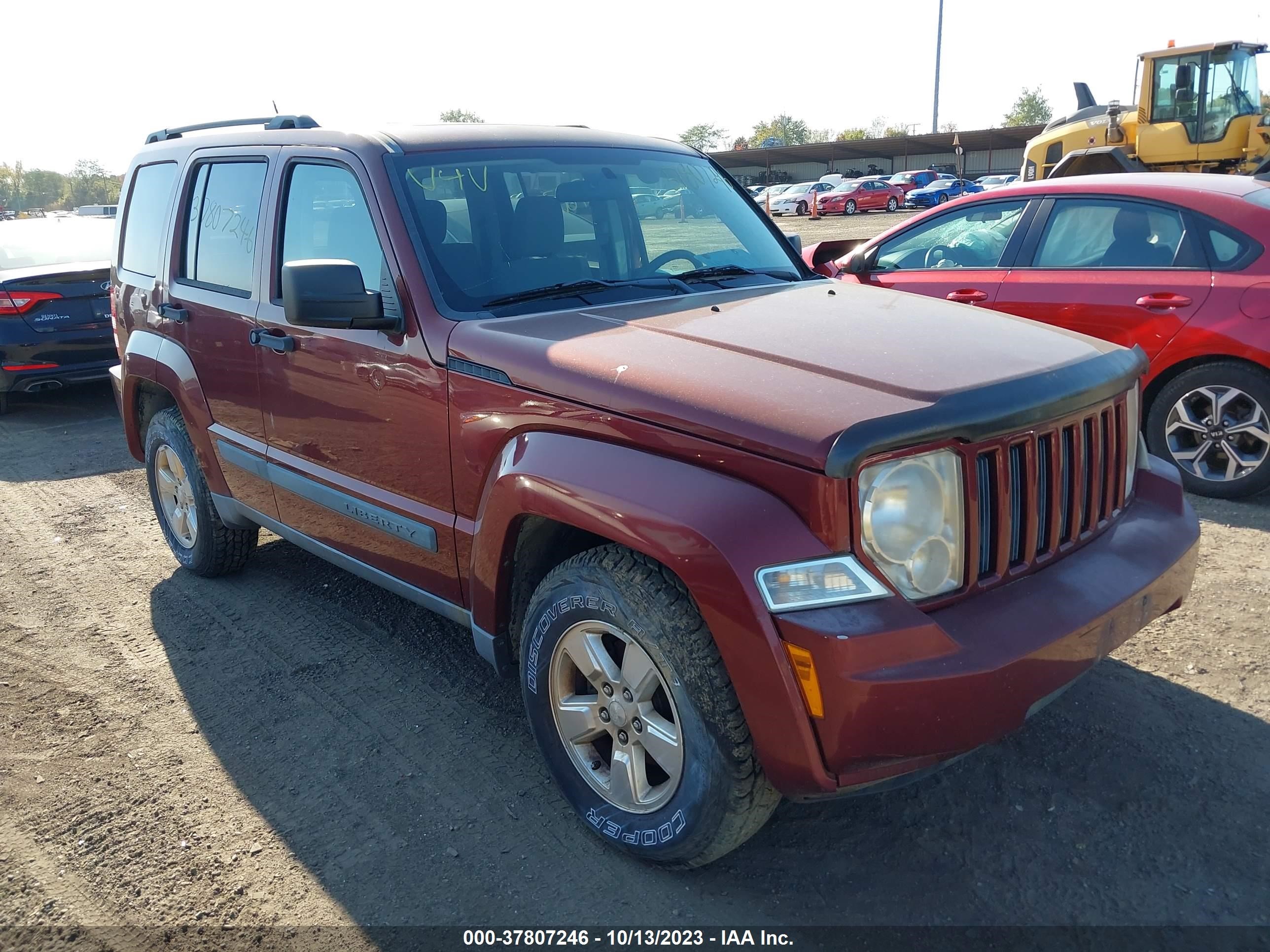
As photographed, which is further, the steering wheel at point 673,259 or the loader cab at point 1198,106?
the loader cab at point 1198,106

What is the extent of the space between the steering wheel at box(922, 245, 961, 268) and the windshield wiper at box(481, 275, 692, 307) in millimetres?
3491

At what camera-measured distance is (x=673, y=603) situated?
2447 millimetres

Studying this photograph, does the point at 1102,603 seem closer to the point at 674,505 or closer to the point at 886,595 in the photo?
the point at 886,595

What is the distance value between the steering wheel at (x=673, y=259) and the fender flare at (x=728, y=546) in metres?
1.29

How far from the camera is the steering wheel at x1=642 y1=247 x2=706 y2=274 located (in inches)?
145

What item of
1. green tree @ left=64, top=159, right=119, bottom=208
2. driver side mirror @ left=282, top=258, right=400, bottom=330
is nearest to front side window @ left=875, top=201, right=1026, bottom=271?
driver side mirror @ left=282, top=258, right=400, bottom=330

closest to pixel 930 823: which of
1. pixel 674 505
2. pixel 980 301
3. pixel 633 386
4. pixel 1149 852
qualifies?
pixel 1149 852

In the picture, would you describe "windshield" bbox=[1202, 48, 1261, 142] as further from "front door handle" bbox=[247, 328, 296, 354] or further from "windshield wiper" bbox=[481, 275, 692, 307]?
"front door handle" bbox=[247, 328, 296, 354]

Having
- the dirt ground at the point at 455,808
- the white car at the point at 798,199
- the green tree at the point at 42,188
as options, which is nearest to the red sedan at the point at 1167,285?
the dirt ground at the point at 455,808

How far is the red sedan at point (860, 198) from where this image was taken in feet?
139

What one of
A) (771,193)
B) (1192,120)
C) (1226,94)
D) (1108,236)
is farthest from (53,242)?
(771,193)

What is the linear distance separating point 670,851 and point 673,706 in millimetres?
432

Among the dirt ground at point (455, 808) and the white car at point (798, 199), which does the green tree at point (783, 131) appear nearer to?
the white car at point (798, 199)

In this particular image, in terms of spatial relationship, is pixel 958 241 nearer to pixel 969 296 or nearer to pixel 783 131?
pixel 969 296
